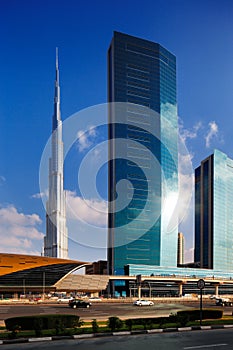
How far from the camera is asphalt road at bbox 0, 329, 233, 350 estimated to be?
64.1ft

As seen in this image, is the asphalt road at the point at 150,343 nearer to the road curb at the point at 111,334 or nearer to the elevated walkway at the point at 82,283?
the road curb at the point at 111,334

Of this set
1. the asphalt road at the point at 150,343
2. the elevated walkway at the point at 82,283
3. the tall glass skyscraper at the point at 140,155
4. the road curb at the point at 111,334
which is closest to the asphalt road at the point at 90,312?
the road curb at the point at 111,334

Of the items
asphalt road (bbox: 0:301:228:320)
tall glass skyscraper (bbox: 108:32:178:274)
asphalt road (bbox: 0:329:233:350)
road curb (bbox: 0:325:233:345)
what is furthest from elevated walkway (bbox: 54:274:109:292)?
asphalt road (bbox: 0:329:233:350)

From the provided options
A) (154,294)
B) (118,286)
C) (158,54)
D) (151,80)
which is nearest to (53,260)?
(118,286)

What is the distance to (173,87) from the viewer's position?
197m

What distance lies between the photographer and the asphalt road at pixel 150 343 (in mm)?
19531

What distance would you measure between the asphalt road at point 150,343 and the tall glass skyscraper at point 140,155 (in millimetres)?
137914

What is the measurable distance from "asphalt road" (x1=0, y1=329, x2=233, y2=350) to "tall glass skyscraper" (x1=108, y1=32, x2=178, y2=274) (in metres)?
138

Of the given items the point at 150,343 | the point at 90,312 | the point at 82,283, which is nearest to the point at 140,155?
the point at 82,283

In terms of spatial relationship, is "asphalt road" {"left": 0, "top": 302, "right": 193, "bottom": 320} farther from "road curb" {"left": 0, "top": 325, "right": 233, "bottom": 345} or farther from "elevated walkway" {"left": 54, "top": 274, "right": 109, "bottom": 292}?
"elevated walkway" {"left": 54, "top": 274, "right": 109, "bottom": 292}

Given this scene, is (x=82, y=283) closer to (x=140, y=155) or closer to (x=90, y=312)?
(x=140, y=155)

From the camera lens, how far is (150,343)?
20.9m

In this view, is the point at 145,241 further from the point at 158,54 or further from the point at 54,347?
the point at 54,347

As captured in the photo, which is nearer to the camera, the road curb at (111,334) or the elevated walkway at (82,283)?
the road curb at (111,334)
